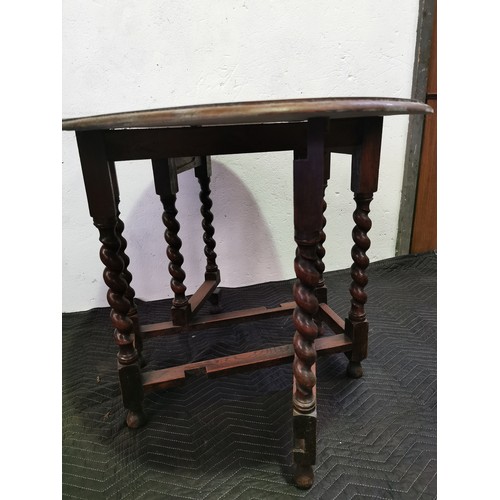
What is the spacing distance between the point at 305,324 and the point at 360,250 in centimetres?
38

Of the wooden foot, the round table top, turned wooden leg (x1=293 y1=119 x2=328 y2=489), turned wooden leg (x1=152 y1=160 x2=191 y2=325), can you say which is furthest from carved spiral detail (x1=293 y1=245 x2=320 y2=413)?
turned wooden leg (x1=152 y1=160 x2=191 y2=325)

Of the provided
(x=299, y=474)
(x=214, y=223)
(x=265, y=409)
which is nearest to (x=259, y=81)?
(x=214, y=223)

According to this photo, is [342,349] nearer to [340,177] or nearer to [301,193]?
[301,193]

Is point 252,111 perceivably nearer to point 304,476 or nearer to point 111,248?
point 111,248

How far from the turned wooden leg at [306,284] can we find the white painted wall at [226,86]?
91 cm

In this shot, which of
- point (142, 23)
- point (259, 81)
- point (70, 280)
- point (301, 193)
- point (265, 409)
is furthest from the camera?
point (70, 280)

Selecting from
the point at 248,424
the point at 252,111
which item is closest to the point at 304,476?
the point at 248,424

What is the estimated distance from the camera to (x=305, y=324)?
2.60ft

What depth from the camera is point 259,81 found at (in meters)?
1.61

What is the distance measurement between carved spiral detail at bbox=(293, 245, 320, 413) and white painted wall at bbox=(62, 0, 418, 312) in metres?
1.04

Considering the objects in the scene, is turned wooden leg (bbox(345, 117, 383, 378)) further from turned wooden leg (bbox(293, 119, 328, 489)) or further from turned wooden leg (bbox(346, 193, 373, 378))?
turned wooden leg (bbox(293, 119, 328, 489))

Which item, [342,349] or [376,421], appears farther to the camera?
[342,349]

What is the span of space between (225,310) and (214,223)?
1.40ft

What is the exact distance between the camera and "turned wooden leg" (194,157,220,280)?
147 cm
